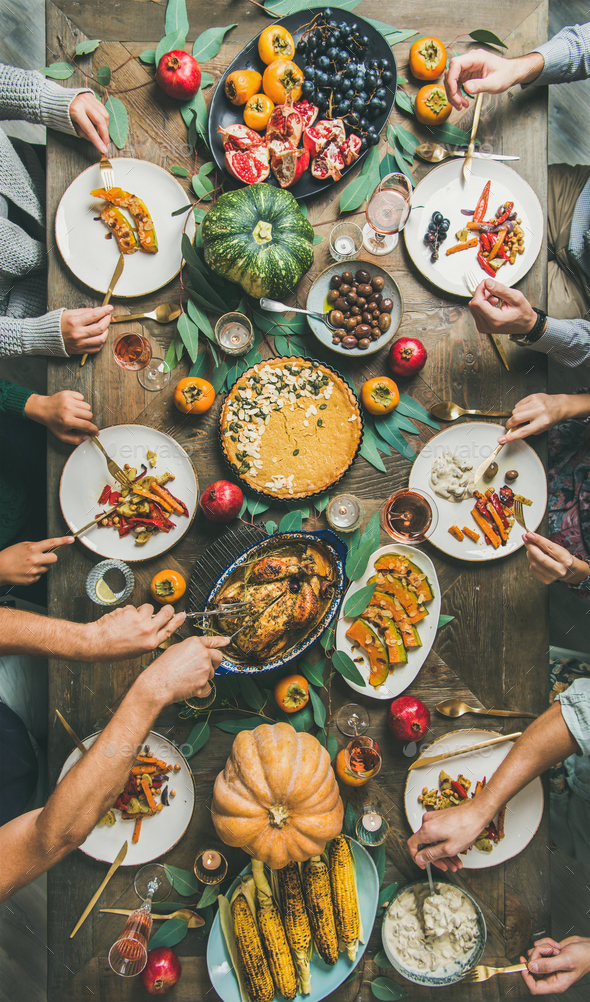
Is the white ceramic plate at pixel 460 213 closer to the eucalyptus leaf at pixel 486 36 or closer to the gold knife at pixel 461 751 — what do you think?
the eucalyptus leaf at pixel 486 36

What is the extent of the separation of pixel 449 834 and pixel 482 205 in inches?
94.9

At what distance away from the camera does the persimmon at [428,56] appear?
80.6 inches

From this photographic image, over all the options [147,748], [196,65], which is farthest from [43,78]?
[147,748]

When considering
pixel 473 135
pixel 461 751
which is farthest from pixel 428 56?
pixel 461 751

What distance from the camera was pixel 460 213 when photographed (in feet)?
7.02

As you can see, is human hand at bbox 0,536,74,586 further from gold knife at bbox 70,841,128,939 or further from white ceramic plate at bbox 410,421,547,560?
white ceramic plate at bbox 410,421,547,560

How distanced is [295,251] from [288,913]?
94.3 inches

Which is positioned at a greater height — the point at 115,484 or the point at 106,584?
the point at 115,484

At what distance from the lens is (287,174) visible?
204 centimetres

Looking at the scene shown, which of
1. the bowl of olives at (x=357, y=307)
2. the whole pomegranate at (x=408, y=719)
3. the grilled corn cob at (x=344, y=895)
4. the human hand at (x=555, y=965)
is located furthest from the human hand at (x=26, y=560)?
the human hand at (x=555, y=965)

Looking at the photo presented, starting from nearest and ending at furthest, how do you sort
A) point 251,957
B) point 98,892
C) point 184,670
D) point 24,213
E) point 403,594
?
point 184,670 < point 251,957 < point 98,892 < point 403,594 < point 24,213

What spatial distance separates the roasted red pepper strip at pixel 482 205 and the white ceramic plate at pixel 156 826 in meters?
2.37

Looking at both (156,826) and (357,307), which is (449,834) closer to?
(156,826)

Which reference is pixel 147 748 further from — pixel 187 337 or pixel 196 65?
pixel 196 65
